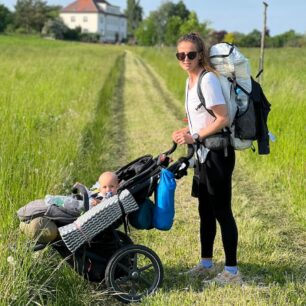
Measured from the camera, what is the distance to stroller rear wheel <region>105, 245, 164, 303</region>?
3400 millimetres

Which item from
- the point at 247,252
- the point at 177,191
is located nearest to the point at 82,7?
the point at 177,191

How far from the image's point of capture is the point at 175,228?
5.05 metres

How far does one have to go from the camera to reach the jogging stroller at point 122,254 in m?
3.40

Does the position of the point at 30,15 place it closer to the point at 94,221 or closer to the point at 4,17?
the point at 4,17

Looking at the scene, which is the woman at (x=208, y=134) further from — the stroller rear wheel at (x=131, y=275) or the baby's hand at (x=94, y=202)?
the baby's hand at (x=94, y=202)

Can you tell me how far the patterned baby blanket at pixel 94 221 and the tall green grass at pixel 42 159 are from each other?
21cm

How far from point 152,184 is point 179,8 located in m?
80.4

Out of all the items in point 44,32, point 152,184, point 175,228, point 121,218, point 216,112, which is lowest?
point 175,228

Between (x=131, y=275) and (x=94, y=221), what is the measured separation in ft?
1.75

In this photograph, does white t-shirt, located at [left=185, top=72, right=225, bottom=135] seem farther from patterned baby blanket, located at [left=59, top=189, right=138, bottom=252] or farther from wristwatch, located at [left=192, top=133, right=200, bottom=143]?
patterned baby blanket, located at [left=59, top=189, right=138, bottom=252]

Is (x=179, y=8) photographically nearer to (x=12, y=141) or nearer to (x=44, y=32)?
(x=44, y=32)

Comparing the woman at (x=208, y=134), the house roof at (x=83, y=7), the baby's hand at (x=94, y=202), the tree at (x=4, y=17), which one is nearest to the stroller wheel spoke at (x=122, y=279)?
the baby's hand at (x=94, y=202)

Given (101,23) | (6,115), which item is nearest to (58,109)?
(6,115)

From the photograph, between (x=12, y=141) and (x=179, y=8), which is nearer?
(x=12, y=141)
